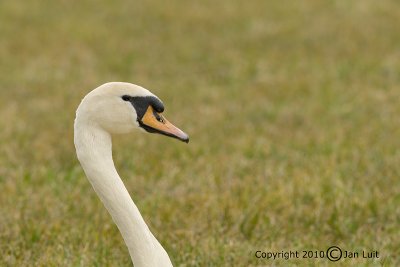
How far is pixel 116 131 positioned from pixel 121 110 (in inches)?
5.2

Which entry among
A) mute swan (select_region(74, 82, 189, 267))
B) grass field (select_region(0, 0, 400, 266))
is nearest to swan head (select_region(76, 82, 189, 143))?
mute swan (select_region(74, 82, 189, 267))

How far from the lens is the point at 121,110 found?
4648 millimetres

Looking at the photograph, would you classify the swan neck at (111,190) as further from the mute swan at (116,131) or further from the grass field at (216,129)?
the grass field at (216,129)

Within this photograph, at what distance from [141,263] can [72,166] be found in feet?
15.0

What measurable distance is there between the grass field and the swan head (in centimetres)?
146

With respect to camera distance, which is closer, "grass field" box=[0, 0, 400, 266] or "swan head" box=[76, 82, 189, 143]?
"swan head" box=[76, 82, 189, 143]

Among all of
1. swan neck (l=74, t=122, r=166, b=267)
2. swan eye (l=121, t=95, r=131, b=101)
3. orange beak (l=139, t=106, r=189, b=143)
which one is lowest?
swan neck (l=74, t=122, r=166, b=267)

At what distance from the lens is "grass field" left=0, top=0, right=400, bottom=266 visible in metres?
6.66

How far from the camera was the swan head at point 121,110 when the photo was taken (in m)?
4.59

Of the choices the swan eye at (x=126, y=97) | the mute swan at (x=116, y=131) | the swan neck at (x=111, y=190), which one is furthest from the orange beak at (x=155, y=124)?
the swan neck at (x=111, y=190)

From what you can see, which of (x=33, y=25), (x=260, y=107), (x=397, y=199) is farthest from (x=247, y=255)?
(x=33, y=25)

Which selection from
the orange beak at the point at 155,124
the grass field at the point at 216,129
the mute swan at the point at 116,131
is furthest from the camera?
the grass field at the point at 216,129

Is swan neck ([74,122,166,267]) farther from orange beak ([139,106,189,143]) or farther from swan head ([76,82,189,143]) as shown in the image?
orange beak ([139,106,189,143])

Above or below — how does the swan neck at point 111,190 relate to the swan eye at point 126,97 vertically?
below
